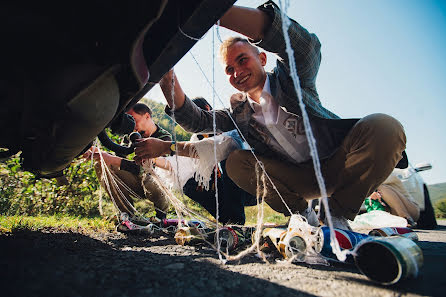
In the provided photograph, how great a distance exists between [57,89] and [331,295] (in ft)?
3.33

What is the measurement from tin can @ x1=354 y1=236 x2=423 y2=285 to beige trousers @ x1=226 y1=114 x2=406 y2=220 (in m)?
0.75

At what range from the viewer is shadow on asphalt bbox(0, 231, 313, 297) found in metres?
0.64

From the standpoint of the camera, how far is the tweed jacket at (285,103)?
1.21 meters

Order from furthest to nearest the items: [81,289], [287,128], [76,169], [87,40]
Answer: [76,169]
[287,128]
[87,40]
[81,289]

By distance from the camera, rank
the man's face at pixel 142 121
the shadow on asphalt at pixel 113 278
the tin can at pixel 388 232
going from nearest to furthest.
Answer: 1. the shadow on asphalt at pixel 113 278
2. the tin can at pixel 388 232
3. the man's face at pixel 142 121

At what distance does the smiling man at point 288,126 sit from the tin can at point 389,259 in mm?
709

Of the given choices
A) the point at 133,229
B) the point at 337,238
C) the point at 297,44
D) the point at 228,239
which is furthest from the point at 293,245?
the point at 133,229

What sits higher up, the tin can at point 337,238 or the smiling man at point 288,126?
the smiling man at point 288,126

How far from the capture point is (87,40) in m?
0.75

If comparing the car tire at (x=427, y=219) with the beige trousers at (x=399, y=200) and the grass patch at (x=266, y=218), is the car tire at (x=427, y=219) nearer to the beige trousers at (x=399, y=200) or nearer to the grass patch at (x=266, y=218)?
the beige trousers at (x=399, y=200)

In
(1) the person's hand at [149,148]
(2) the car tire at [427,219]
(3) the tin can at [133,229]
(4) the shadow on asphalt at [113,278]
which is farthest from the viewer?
(2) the car tire at [427,219]

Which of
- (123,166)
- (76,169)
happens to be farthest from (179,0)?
(76,169)

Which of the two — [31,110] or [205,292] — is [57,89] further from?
[205,292]

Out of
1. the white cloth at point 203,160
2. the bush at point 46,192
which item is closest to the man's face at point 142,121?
the white cloth at point 203,160
